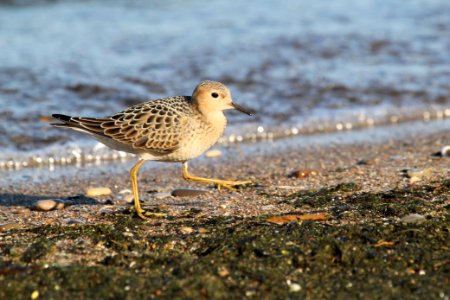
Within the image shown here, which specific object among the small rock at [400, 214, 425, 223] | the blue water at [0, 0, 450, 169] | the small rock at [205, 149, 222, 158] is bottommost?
the small rock at [400, 214, 425, 223]

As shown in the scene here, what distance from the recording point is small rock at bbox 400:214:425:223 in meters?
5.63

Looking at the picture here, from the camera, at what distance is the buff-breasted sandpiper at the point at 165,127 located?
6.78 metres

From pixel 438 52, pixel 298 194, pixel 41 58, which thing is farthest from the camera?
pixel 438 52

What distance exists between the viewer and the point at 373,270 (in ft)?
15.9

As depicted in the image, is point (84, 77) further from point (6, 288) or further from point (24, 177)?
point (6, 288)

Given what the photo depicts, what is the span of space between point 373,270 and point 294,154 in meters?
4.64

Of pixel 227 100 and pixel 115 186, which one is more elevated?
pixel 227 100

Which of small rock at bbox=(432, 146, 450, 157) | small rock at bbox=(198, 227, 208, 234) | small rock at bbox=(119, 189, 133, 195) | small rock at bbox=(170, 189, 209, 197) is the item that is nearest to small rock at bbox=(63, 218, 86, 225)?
small rock at bbox=(198, 227, 208, 234)

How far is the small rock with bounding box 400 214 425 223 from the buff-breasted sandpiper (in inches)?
78.8

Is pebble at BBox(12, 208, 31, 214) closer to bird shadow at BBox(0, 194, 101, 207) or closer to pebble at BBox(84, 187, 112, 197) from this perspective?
bird shadow at BBox(0, 194, 101, 207)

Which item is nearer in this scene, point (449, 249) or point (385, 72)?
point (449, 249)

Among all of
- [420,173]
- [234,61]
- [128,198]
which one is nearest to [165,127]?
[128,198]

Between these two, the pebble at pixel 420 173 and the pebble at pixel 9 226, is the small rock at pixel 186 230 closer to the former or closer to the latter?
the pebble at pixel 9 226

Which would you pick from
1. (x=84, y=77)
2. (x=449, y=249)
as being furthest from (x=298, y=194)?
(x=84, y=77)
